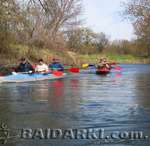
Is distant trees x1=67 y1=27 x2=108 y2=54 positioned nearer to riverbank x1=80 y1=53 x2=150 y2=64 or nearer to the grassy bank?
riverbank x1=80 y1=53 x2=150 y2=64

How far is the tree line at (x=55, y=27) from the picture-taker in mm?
34500


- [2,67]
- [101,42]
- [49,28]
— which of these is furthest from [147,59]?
[2,67]

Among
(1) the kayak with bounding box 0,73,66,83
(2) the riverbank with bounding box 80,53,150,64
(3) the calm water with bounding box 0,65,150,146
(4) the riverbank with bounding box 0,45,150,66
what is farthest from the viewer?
(2) the riverbank with bounding box 80,53,150,64

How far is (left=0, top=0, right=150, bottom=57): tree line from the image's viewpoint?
34500mm

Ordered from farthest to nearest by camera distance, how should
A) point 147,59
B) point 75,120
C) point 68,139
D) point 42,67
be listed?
point 147,59, point 42,67, point 75,120, point 68,139

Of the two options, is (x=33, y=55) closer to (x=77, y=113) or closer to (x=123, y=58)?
(x=77, y=113)

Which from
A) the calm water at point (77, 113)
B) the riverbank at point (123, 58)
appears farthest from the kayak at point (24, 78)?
the riverbank at point (123, 58)

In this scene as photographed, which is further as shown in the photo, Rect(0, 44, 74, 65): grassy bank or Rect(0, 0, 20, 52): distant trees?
Rect(0, 44, 74, 65): grassy bank

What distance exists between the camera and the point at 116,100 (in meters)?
20.0

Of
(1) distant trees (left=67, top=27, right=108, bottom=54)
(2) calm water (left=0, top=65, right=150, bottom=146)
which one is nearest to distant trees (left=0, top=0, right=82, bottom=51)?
(2) calm water (left=0, top=65, right=150, bottom=146)

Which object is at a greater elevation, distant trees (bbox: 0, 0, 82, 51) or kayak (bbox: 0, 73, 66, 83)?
distant trees (bbox: 0, 0, 82, 51)

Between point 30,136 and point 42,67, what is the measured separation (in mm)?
25349

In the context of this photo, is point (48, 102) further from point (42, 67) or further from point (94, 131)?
point (42, 67)

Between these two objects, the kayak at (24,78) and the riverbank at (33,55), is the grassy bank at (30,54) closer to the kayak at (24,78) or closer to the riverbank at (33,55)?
the riverbank at (33,55)
